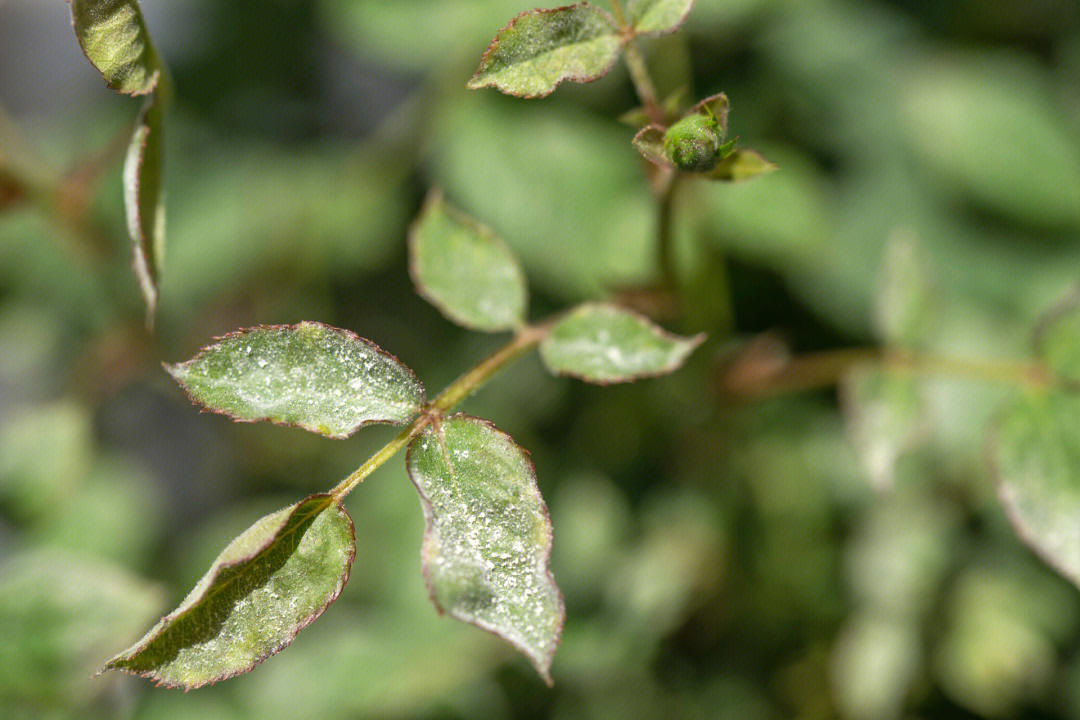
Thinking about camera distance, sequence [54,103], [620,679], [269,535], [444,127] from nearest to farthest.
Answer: [269,535] → [620,679] → [444,127] → [54,103]

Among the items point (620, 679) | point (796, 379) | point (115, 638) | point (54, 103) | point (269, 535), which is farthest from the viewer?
point (54, 103)

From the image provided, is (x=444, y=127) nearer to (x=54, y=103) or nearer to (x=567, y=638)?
(x=567, y=638)

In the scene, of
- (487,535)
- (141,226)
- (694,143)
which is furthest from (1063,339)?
(141,226)

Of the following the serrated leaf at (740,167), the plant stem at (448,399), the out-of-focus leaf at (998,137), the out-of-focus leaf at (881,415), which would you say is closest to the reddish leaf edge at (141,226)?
the plant stem at (448,399)

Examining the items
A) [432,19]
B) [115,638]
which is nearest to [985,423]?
[432,19]

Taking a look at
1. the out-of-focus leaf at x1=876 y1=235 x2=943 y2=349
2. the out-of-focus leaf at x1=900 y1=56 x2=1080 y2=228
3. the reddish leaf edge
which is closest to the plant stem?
the reddish leaf edge

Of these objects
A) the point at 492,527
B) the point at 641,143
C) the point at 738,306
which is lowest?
the point at 738,306
